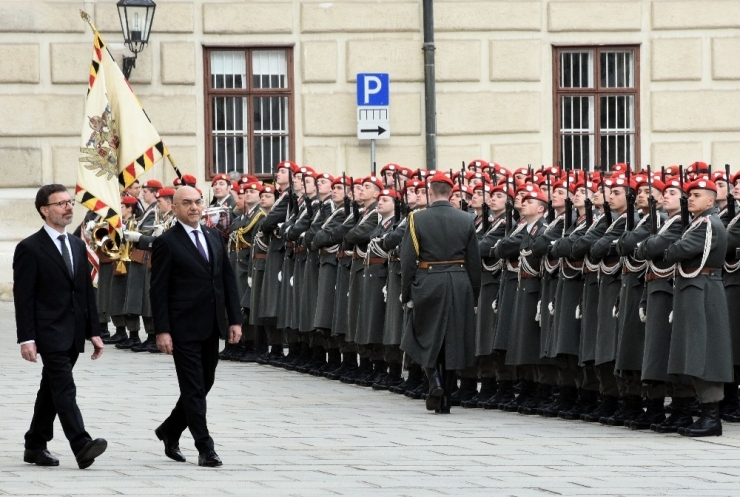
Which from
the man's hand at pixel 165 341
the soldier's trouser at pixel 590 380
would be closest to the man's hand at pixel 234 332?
the man's hand at pixel 165 341

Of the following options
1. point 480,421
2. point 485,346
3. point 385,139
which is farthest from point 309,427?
point 385,139

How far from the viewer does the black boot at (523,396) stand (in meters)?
14.8

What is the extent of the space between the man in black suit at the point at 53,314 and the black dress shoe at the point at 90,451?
0.03 metres

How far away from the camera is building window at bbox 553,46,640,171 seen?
992 inches

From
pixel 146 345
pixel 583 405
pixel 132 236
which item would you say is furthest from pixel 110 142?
pixel 583 405

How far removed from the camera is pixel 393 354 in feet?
53.4

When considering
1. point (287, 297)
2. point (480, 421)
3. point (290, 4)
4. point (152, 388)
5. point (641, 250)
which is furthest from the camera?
point (290, 4)

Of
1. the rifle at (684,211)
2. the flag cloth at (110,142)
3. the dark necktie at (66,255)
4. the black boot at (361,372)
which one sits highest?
the flag cloth at (110,142)

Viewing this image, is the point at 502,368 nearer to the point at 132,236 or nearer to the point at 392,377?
the point at 392,377

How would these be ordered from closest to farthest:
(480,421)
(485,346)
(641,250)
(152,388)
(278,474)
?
(278,474) → (641,250) → (480,421) → (485,346) → (152,388)

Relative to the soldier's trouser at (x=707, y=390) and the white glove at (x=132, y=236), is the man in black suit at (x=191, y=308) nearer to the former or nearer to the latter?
the soldier's trouser at (x=707, y=390)

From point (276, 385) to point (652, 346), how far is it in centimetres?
462

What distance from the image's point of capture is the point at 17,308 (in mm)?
11211

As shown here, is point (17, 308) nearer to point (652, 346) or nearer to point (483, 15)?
point (652, 346)
